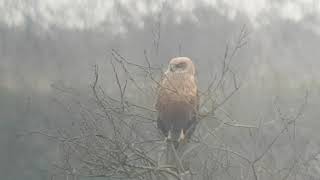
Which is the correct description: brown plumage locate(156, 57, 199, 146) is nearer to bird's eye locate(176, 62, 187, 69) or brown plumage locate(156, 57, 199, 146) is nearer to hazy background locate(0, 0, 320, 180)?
bird's eye locate(176, 62, 187, 69)

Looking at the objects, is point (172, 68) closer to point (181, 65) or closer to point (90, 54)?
point (181, 65)

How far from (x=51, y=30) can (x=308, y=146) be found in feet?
13.1

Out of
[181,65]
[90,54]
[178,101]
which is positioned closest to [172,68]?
[181,65]

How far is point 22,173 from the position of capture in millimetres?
9133

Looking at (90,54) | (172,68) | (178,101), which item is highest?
(90,54)

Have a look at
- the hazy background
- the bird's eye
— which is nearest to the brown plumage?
the bird's eye

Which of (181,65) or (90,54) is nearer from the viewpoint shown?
(181,65)

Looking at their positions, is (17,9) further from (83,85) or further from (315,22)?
(315,22)

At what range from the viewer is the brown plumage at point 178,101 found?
3.41 meters

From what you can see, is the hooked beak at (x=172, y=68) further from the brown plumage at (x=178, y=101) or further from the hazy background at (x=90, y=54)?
the hazy background at (x=90, y=54)

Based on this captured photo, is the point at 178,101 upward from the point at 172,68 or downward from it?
downward

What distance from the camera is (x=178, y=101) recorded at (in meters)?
3.51

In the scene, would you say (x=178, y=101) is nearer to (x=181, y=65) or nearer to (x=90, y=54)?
(x=181, y=65)

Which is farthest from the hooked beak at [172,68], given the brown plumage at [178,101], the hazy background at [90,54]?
the hazy background at [90,54]
